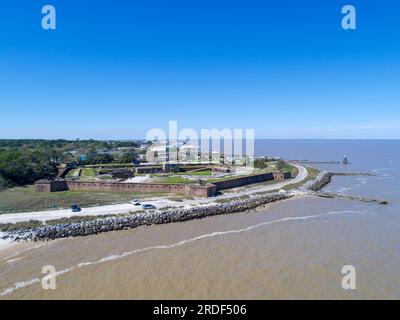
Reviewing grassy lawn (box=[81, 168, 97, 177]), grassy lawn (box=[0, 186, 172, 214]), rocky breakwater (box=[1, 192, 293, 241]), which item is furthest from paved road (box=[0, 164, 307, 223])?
grassy lawn (box=[81, 168, 97, 177])

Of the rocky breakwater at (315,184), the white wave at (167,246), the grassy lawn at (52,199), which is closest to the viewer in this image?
the white wave at (167,246)

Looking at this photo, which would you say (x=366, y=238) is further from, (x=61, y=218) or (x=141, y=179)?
(x=141, y=179)

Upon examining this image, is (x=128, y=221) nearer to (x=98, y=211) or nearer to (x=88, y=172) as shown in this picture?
(x=98, y=211)

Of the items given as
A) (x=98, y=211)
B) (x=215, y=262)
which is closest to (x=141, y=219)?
(x=98, y=211)

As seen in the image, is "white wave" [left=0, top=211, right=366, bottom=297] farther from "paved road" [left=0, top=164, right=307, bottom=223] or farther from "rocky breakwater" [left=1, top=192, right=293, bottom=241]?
"paved road" [left=0, top=164, right=307, bottom=223]

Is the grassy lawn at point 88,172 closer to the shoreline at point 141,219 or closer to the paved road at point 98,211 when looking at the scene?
the paved road at point 98,211

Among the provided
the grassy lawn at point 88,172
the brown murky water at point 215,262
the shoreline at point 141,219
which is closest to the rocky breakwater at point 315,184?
the shoreline at point 141,219

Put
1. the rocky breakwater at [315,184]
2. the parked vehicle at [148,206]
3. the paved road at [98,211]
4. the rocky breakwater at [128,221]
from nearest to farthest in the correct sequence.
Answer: the rocky breakwater at [128,221]
the paved road at [98,211]
the parked vehicle at [148,206]
the rocky breakwater at [315,184]
